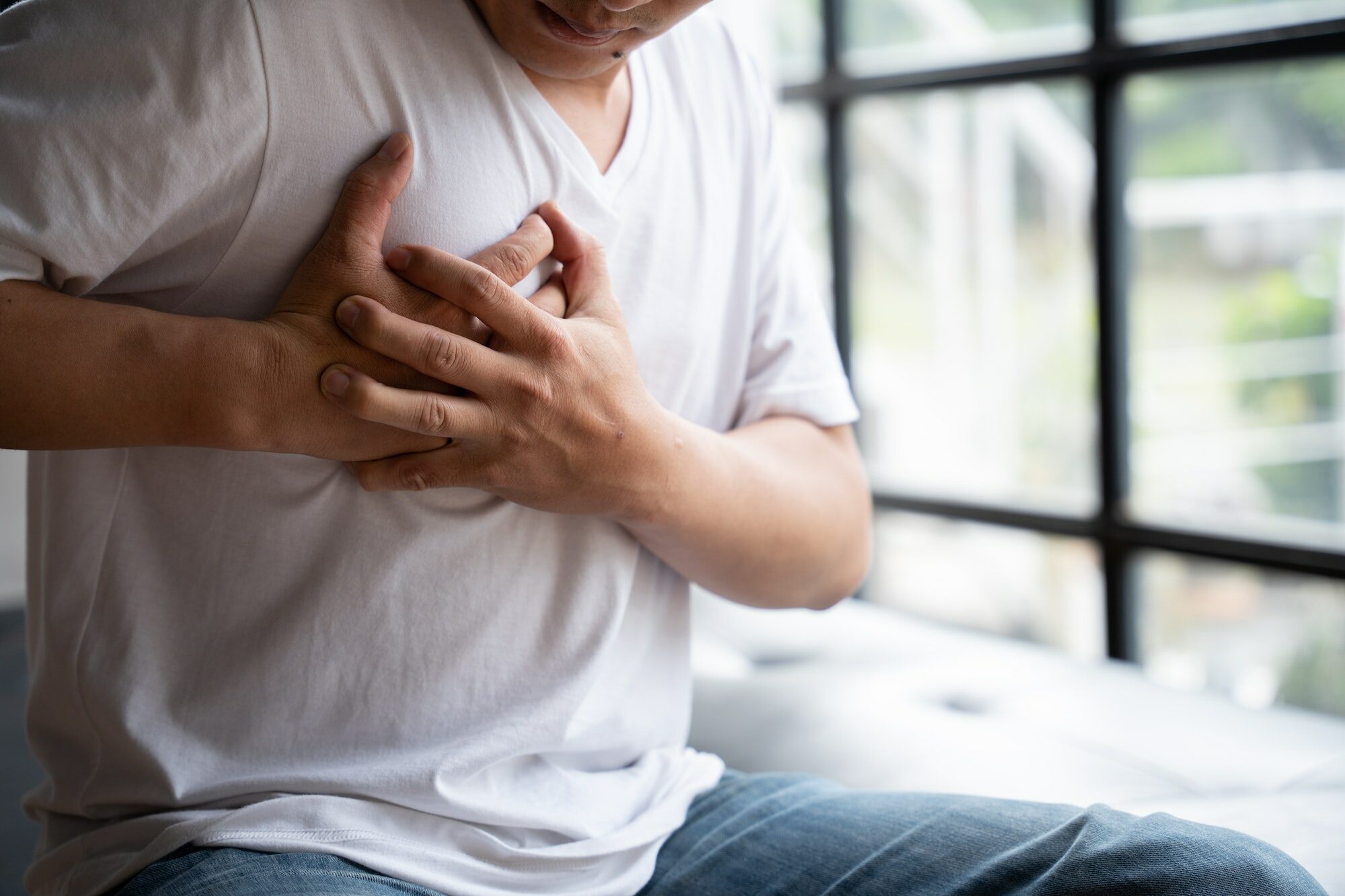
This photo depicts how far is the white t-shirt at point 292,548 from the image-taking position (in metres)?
0.80

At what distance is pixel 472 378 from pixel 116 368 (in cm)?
24

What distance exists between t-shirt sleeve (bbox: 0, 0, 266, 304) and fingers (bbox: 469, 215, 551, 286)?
18 cm

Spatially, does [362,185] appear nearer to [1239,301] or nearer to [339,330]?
[339,330]

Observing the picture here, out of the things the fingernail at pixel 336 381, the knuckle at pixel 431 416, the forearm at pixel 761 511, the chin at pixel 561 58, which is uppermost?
the chin at pixel 561 58

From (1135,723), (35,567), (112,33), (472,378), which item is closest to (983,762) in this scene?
(1135,723)

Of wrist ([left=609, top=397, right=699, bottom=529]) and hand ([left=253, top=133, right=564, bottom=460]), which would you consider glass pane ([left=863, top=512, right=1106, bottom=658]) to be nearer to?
wrist ([left=609, top=397, right=699, bottom=529])

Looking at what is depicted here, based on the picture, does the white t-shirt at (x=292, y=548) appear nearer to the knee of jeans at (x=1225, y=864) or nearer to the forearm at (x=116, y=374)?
the forearm at (x=116, y=374)

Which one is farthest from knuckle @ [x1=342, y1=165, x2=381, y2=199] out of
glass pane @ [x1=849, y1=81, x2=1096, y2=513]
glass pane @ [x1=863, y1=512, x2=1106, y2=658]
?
glass pane @ [x1=863, y1=512, x2=1106, y2=658]

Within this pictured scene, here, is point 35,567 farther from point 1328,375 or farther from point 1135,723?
point 1328,375

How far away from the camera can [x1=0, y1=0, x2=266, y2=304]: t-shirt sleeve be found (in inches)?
30.4

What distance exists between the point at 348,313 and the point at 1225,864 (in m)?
0.75

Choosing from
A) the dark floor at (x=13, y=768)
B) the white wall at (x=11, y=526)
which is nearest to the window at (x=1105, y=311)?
the dark floor at (x=13, y=768)

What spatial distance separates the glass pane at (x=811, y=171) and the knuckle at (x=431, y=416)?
258 cm

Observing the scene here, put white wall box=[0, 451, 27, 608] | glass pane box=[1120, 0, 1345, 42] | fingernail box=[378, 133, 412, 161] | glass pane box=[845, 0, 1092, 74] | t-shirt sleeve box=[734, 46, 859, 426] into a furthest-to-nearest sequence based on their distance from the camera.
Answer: white wall box=[0, 451, 27, 608]
glass pane box=[845, 0, 1092, 74]
glass pane box=[1120, 0, 1345, 42]
t-shirt sleeve box=[734, 46, 859, 426]
fingernail box=[378, 133, 412, 161]
